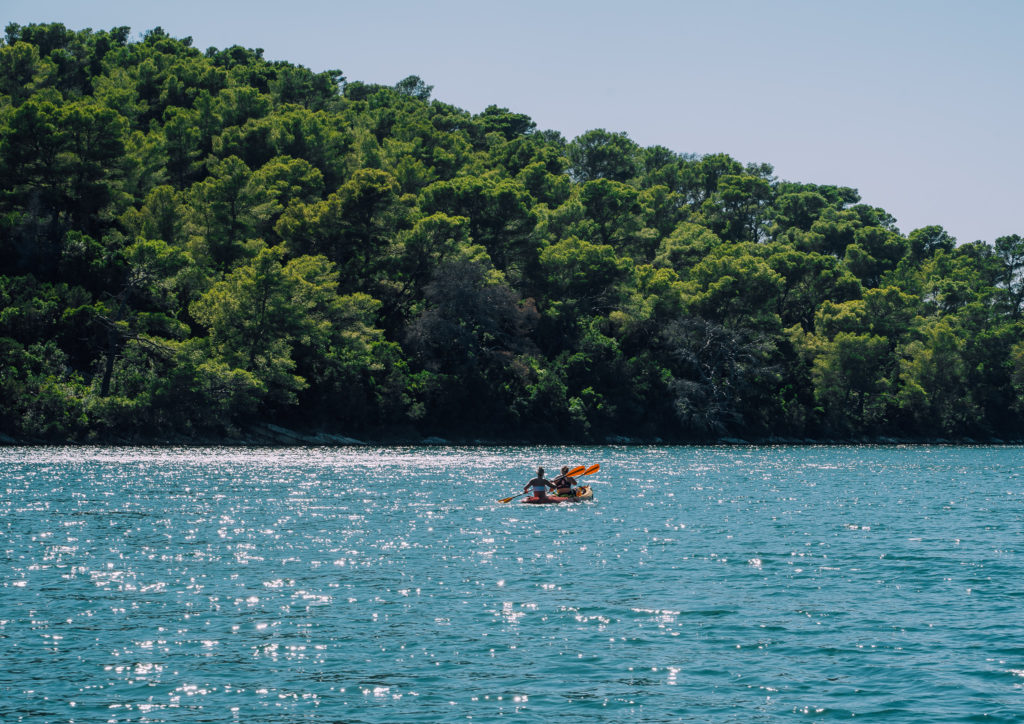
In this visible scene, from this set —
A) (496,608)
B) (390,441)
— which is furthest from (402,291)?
(496,608)

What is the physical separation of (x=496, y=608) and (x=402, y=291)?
75.3 metres

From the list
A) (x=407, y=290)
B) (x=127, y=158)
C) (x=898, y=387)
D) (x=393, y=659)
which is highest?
(x=127, y=158)

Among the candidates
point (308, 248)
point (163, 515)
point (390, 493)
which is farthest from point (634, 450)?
point (163, 515)

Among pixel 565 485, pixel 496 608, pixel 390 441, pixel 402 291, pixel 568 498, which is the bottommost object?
pixel 496 608

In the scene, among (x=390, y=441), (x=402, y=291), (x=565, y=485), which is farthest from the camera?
(x=402, y=291)

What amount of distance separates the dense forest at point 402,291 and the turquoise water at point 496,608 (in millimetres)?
34745

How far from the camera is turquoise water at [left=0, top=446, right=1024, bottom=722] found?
15.0m

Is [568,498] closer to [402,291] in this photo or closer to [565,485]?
[565,485]

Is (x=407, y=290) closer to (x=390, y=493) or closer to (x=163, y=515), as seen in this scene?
(x=390, y=493)

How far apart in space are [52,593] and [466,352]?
226ft

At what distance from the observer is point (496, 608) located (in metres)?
20.8

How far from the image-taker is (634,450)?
85.2m

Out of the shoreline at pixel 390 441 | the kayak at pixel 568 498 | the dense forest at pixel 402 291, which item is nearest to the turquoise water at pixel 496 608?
the kayak at pixel 568 498

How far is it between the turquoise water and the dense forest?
3475 cm
